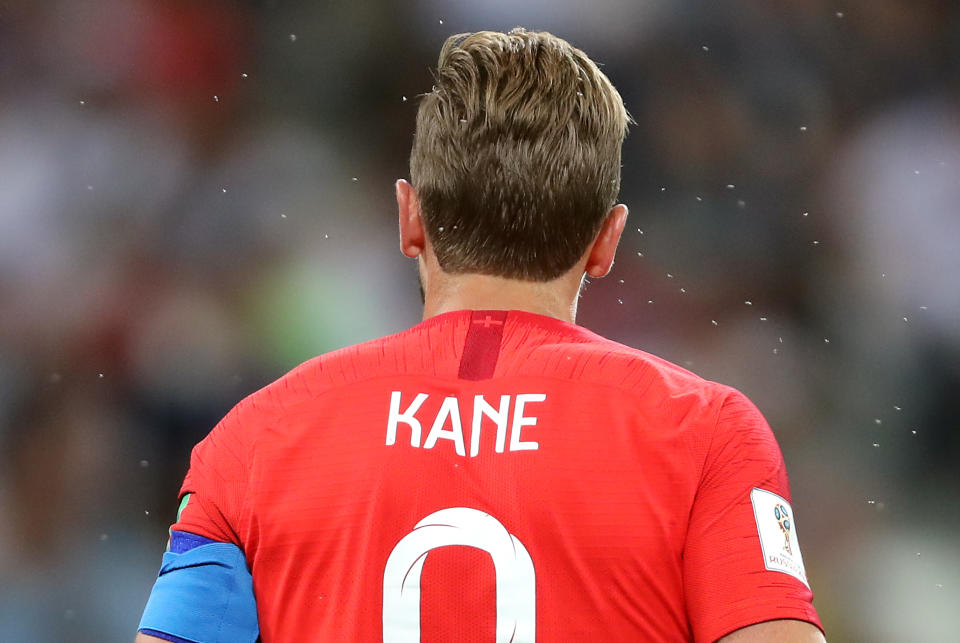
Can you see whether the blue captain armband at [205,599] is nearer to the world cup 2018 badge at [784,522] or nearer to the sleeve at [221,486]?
the sleeve at [221,486]

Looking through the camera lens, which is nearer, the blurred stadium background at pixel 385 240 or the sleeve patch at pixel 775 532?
the sleeve patch at pixel 775 532

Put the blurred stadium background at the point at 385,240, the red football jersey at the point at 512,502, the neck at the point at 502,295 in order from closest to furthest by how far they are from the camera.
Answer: the red football jersey at the point at 512,502, the neck at the point at 502,295, the blurred stadium background at the point at 385,240

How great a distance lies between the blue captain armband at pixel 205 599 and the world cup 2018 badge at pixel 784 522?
17.9 inches

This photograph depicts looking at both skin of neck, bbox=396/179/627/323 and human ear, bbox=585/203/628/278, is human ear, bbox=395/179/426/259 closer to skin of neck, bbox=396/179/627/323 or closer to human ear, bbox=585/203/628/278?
skin of neck, bbox=396/179/627/323

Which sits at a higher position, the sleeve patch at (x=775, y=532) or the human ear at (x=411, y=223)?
the human ear at (x=411, y=223)

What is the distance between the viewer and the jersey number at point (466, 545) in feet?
2.69

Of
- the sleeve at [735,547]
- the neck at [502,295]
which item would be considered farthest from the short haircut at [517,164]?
the sleeve at [735,547]

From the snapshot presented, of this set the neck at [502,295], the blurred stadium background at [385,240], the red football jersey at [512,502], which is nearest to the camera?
the red football jersey at [512,502]

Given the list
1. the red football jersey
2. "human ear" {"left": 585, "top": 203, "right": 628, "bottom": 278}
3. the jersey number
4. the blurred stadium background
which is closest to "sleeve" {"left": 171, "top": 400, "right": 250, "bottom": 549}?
the red football jersey

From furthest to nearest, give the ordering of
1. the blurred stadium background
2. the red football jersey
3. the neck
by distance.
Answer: the blurred stadium background
the neck
the red football jersey

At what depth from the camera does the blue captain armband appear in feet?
2.94

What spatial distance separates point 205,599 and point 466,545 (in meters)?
0.25

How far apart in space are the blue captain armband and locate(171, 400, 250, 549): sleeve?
0.4 inches

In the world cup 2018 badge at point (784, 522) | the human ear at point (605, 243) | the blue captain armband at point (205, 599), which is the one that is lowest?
the blue captain armband at point (205, 599)
